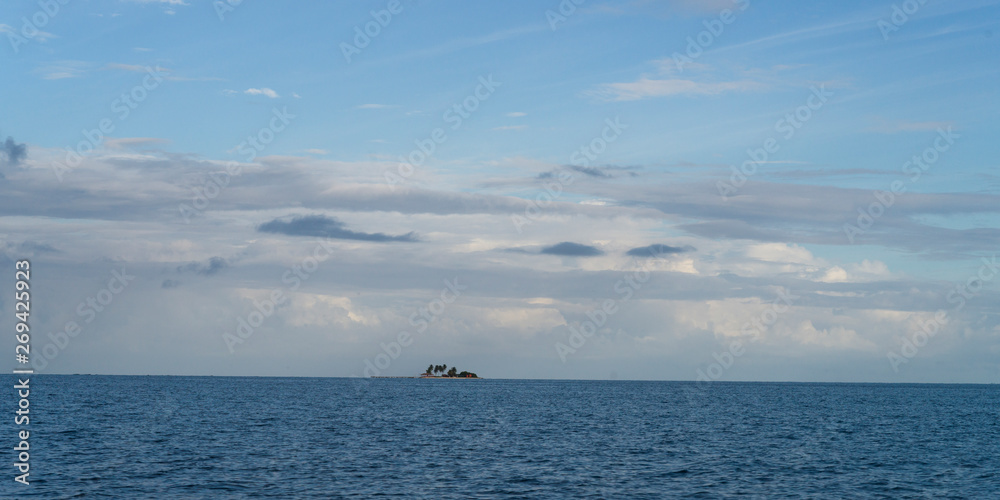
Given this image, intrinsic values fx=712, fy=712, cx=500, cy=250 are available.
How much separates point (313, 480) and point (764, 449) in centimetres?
4228

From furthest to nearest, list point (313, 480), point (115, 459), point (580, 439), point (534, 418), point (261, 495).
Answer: point (534, 418) → point (580, 439) → point (115, 459) → point (313, 480) → point (261, 495)

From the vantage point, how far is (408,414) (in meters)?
109

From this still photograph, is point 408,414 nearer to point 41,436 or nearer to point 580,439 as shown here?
point 580,439

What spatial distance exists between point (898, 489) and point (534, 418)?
61.9 meters

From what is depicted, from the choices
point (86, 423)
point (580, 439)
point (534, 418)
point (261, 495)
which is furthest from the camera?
point (534, 418)

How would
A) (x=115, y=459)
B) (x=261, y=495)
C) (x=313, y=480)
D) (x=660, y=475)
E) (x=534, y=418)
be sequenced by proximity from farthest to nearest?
(x=534, y=418), (x=115, y=459), (x=660, y=475), (x=313, y=480), (x=261, y=495)

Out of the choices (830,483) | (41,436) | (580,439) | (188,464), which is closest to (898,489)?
(830,483)

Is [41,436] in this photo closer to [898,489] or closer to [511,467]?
[511,467]

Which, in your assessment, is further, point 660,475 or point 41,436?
point 41,436

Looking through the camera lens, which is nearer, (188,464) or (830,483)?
(830,483)

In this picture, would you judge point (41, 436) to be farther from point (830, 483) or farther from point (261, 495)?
point (830, 483)

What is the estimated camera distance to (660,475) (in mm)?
51312

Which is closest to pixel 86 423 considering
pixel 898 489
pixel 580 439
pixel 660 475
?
pixel 580 439

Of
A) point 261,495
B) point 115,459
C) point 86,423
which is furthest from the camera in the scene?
point 86,423
